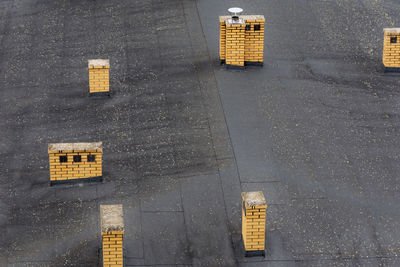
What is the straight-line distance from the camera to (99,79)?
20438mm

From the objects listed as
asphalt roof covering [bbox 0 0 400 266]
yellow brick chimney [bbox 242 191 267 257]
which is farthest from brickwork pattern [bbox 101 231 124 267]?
yellow brick chimney [bbox 242 191 267 257]

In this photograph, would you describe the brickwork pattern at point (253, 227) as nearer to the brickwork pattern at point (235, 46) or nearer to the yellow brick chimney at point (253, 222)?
the yellow brick chimney at point (253, 222)

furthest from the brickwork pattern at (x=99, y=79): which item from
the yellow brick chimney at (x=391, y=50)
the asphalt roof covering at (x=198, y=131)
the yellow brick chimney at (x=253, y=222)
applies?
the yellow brick chimney at (x=391, y=50)

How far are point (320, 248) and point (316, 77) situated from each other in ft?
20.4

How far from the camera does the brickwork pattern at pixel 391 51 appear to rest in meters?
21.8

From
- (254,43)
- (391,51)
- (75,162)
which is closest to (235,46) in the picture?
(254,43)

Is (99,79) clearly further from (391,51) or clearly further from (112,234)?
(391,51)

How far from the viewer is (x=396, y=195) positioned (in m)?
17.6

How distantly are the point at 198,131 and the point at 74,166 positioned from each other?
2987 mm

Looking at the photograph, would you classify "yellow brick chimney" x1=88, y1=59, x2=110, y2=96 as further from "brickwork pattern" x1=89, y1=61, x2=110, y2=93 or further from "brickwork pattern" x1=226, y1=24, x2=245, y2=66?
"brickwork pattern" x1=226, y1=24, x2=245, y2=66

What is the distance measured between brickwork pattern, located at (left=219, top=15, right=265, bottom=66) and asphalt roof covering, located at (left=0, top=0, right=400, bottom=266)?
0.32 m

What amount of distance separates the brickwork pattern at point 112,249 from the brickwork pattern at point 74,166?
92.3 inches

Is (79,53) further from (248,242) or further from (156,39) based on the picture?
(248,242)

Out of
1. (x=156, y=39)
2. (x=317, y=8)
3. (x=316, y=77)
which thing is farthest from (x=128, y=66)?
(x=317, y=8)
